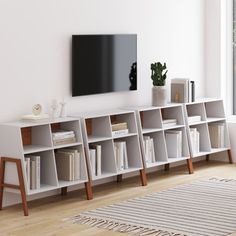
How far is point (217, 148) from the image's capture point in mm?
7848

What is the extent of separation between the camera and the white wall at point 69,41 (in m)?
5.87

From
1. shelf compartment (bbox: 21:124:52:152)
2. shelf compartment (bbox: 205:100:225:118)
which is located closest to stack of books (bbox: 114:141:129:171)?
shelf compartment (bbox: 21:124:52:152)

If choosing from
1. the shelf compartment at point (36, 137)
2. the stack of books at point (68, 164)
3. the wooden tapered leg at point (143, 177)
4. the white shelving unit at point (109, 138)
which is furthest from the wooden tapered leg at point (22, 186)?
the wooden tapered leg at point (143, 177)

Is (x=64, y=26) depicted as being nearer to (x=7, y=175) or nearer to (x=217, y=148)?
(x=7, y=175)

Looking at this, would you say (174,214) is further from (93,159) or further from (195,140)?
(195,140)

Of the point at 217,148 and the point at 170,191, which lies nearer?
the point at 170,191

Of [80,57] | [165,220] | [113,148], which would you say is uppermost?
[80,57]

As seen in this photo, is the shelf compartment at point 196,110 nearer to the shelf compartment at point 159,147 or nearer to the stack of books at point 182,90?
the stack of books at point 182,90

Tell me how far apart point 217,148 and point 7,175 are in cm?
289

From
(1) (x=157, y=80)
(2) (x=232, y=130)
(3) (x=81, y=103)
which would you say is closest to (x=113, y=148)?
(3) (x=81, y=103)

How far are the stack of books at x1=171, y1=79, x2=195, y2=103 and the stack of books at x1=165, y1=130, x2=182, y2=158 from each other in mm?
348

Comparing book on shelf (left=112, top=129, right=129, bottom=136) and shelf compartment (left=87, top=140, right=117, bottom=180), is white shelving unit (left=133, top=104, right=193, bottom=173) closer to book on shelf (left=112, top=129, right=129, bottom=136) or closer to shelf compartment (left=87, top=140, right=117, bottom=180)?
book on shelf (left=112, top=129, right=129, bottom=136)

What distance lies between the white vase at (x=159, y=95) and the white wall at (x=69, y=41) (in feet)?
0.80

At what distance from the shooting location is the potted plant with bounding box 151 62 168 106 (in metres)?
7.03
